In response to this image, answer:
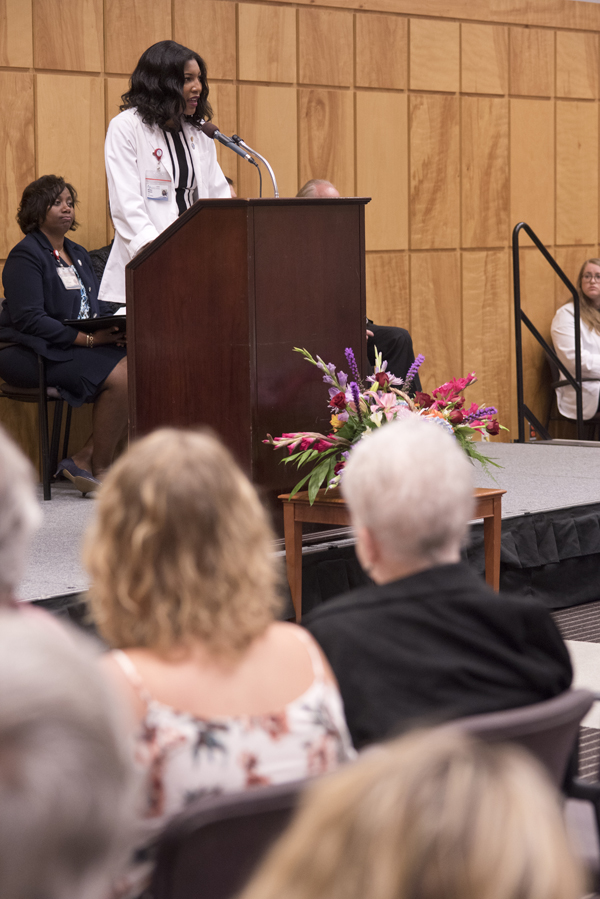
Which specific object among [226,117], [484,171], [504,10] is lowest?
[484,171]

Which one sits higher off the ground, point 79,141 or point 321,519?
point 79,141

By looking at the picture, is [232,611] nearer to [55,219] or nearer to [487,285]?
[55,219]

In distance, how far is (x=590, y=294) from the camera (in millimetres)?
6785

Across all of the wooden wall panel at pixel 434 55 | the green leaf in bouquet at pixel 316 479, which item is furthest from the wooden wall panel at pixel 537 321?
the green leaf in bouquet at pixel 316 479

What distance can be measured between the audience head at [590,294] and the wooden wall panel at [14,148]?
10.7 feet

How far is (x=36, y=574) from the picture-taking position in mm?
3297

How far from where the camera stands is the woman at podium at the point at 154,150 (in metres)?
4.00

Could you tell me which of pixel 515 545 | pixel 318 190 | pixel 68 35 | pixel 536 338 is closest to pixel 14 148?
pixel 68 35

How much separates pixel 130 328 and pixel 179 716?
2.38 m

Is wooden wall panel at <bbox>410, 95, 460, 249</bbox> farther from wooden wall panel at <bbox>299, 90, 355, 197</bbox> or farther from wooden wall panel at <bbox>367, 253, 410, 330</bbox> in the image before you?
wooden wall panel at <bbox>299, 90, 355, 197</bbox>

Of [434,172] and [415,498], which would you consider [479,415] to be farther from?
[434,172]

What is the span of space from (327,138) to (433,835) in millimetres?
5741

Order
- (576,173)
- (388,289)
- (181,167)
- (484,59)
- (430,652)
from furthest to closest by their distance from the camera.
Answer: (576,173)
(484,59)
(388,289)
(181,167)
(430,652)

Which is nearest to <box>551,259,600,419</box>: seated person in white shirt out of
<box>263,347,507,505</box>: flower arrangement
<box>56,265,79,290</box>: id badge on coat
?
<box>56,265,79,290</box>: id badge on coat
